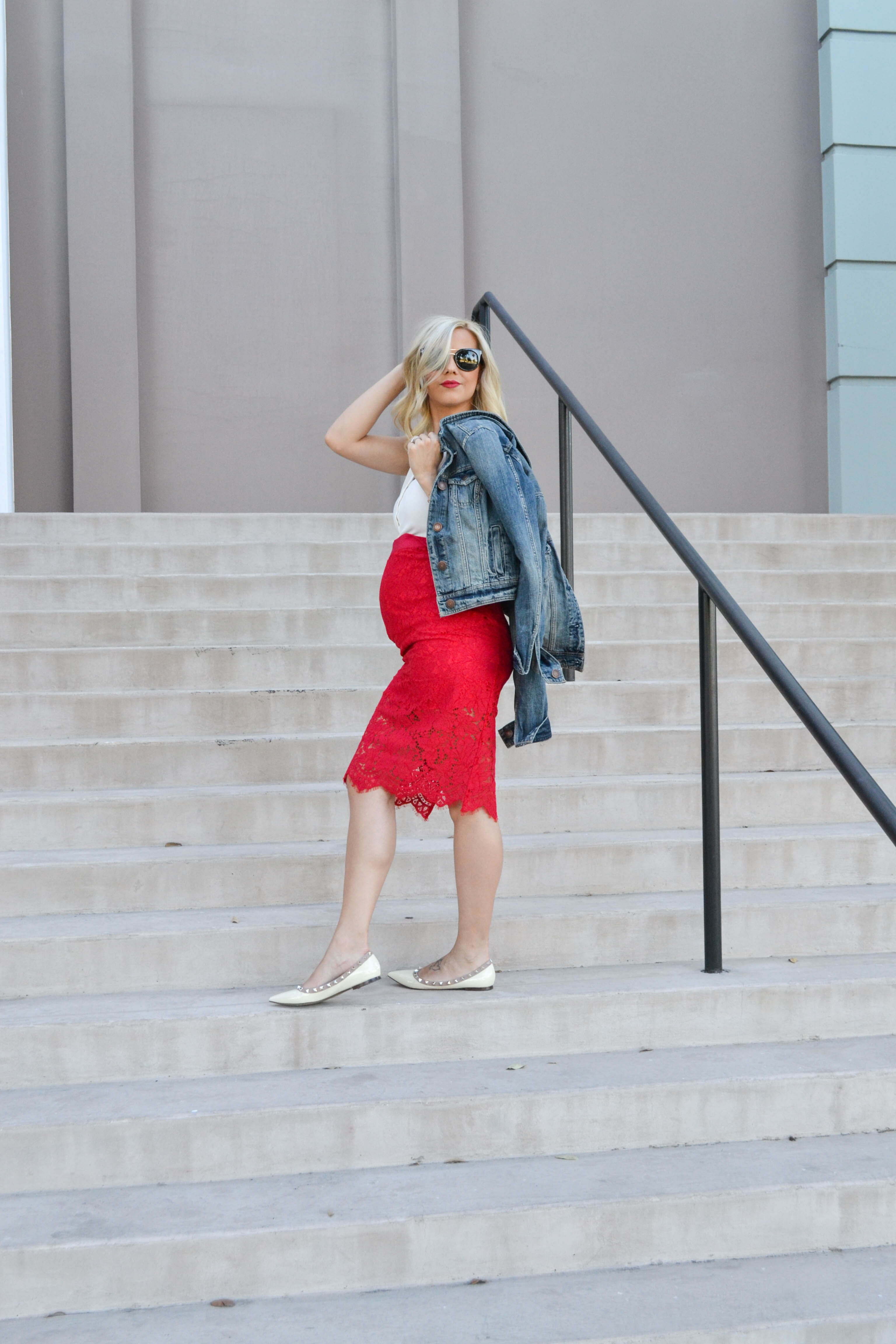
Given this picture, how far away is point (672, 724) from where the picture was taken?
3.59m

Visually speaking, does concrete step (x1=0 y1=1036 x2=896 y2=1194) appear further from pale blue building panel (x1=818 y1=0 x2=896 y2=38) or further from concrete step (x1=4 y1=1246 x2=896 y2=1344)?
pale blue building panel (x1=818 y1=0 x2=896 y2=38)

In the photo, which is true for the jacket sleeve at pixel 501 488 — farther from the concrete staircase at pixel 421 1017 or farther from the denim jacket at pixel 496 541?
the concrete staircase at pixel 421 1017

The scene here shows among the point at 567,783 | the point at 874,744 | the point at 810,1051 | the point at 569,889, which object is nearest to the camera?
the point at 810,1051

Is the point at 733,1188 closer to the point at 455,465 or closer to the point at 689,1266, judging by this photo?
the point at 689,1266

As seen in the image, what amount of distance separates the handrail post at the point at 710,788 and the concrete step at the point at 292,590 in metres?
1.45

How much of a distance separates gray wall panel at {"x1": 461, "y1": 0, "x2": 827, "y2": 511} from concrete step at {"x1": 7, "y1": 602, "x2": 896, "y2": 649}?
2.93m

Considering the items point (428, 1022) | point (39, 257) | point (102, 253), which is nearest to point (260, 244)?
point (102, 253)

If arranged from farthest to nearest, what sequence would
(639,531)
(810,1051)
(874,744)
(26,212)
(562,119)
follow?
(562,119) → (26,212) → (639,531) → (874,744) → (810,1051)

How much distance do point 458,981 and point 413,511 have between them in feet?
3.18

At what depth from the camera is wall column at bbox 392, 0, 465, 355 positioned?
674cm

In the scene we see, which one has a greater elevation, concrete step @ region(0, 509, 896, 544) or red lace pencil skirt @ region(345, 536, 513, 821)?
concrete step @ region(0, 509, 896, 544)

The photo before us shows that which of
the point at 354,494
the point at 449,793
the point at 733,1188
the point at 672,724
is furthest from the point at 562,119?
the point at 733,1188

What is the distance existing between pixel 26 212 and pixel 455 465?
17.1ft

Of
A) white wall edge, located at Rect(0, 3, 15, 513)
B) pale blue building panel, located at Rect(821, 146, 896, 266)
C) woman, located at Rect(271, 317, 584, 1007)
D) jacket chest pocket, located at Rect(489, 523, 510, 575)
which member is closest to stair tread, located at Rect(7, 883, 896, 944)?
woman, located at Rect(271, 317, 584, 1007)
